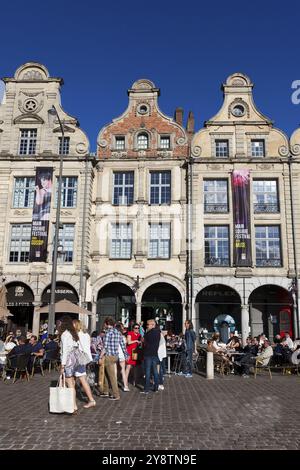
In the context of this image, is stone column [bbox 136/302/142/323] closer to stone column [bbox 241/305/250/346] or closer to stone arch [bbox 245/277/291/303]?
stone column [bbox 241/305/250/346]

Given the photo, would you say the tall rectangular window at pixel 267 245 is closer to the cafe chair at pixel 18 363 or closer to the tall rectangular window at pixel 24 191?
the tall rectangular window at pixel 24 191

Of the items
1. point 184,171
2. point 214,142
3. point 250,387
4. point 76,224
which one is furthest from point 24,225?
point 250,387

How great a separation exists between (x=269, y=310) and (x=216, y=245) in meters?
5.10

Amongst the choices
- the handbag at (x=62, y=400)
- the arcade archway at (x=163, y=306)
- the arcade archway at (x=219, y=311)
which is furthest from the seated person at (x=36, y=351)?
the arcade archway at (x=219, y=311)

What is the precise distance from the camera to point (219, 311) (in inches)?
1005

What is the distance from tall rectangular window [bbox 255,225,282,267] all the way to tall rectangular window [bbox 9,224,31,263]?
1364 centimetres

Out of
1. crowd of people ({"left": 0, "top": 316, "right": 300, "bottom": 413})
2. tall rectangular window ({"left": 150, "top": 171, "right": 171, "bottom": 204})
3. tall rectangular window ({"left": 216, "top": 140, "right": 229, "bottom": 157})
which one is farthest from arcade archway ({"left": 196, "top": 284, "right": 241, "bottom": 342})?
tall rectangular window ({"left": 216, "top": 140, "right": 229, "bottom": 157})

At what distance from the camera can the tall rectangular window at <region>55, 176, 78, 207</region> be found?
84.7 ft

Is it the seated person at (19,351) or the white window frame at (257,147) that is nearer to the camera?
the seated person at (19,351)

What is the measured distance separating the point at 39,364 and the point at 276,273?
49.6ft

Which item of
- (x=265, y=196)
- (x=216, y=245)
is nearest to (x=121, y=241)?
(x=216, y=245)

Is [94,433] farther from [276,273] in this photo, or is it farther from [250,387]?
[276,273]

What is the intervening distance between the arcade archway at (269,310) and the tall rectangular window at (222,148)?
27.9 feet

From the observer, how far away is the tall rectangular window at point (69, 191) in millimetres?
25828
